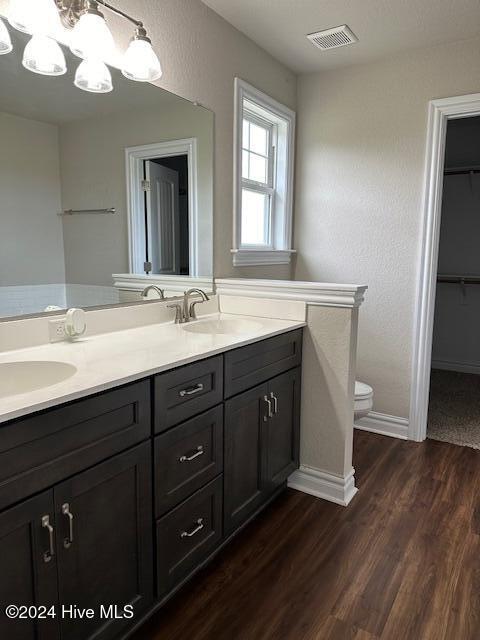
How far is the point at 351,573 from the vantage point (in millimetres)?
1787

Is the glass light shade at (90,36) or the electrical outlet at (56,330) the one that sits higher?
the glass light shade at (90,36)

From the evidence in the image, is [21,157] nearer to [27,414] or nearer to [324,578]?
[27,414]

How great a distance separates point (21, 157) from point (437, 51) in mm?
2517

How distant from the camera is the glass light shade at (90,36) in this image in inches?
63.9

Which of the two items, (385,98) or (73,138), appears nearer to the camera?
(73,138)

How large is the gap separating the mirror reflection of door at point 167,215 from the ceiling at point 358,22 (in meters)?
0.91

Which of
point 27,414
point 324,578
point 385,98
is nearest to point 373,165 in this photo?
point 385,98

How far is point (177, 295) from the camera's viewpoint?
2.41 m

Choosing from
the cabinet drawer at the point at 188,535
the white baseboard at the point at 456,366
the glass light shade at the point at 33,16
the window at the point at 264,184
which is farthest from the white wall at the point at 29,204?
the white baseboard at the point at 456,366

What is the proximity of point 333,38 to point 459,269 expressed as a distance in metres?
2.69

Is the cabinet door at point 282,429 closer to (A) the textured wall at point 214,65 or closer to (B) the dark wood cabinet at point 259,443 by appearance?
(B) the dark wood cabinet at point 259,443

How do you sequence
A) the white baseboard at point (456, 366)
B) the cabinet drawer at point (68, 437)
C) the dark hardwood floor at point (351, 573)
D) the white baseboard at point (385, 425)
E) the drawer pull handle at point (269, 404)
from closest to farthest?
the cabinet drawer at point (68, 437) < the dark hardwood floor at point (351, 573) < the drawer pull handle at point (269, 404) < the white baseboard at point (385, 425) < the white baseboard at point (456, 366)

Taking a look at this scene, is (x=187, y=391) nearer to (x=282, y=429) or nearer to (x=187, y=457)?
(x=187, y=457)

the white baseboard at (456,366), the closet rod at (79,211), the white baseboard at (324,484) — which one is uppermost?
the closet rod at (79,211)
